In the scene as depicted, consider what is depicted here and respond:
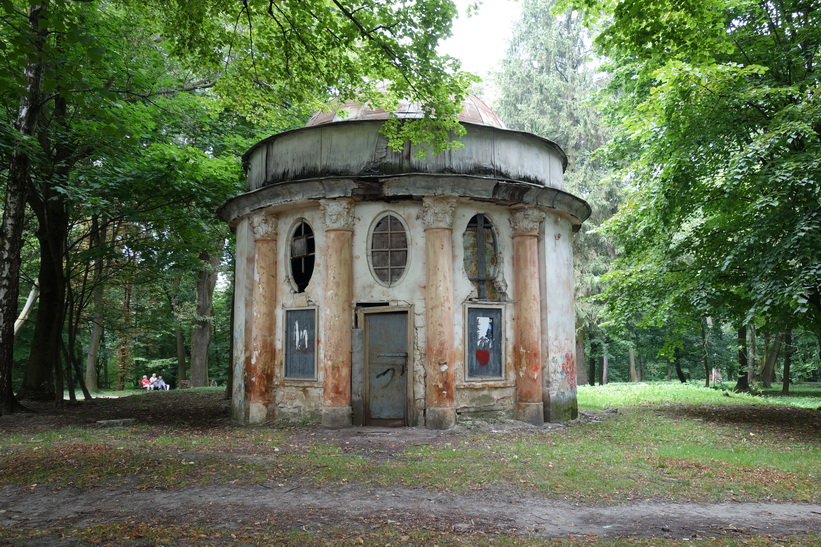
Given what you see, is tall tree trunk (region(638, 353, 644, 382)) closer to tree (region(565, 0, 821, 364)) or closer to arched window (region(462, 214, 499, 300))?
tree (region(565, 0, 821, 364))

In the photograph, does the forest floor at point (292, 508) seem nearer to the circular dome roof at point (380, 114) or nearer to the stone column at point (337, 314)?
the stone column at point (337, 314)

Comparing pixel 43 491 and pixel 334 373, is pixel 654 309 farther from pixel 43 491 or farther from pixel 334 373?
pixel 43 491

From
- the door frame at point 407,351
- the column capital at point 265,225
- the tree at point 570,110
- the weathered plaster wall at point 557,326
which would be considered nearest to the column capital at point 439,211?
the door frame at point 407,351

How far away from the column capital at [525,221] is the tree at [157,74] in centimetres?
→ 218

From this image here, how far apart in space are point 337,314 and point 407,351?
1.46 meters

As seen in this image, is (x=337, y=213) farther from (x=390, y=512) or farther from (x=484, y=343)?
(x=390, y=512)

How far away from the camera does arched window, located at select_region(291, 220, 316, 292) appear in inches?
462

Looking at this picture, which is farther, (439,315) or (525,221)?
(525,221)

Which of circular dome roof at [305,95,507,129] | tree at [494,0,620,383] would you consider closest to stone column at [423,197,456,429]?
circular dome roof at [305,95,507,129]

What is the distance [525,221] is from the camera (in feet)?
38.0

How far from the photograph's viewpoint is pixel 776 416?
13547 mm

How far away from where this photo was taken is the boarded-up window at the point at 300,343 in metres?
11.3

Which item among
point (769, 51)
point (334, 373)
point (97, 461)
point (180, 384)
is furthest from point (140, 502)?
point (180, 384)

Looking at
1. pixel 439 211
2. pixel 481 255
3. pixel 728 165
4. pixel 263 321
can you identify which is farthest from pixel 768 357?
pixel 263 321
